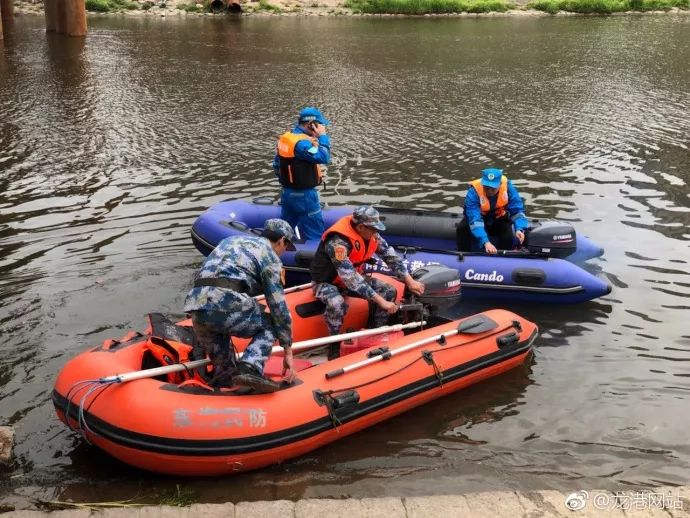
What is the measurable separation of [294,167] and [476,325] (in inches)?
97.3

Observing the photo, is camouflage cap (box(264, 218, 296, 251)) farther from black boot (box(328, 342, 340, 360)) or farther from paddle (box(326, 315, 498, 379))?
black boot (box(328, 342, 340, 360))

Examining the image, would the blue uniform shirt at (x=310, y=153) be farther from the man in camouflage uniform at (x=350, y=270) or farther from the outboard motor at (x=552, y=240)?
the outboard motor at (x=552, y=240)

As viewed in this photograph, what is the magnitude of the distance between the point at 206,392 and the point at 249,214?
141 inches

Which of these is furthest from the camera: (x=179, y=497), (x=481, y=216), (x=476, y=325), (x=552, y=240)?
(x=481, y=216)

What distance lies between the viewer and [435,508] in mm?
3936

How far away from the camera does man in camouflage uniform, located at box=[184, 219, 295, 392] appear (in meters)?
4.48

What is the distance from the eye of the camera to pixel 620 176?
1075 cm

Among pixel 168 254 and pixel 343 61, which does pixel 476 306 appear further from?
pixel 343 61

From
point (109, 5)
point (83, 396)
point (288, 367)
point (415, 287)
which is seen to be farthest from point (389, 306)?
point (109, 5)

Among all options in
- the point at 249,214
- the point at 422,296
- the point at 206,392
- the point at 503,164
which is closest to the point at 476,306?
the point at 422,296

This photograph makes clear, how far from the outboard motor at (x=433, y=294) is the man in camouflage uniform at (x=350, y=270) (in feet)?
0.34

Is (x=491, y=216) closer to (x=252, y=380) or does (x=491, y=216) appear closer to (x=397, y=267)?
(x=397, y=267)

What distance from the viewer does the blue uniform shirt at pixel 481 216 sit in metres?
7.16

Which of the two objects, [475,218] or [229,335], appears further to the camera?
[475,218]
